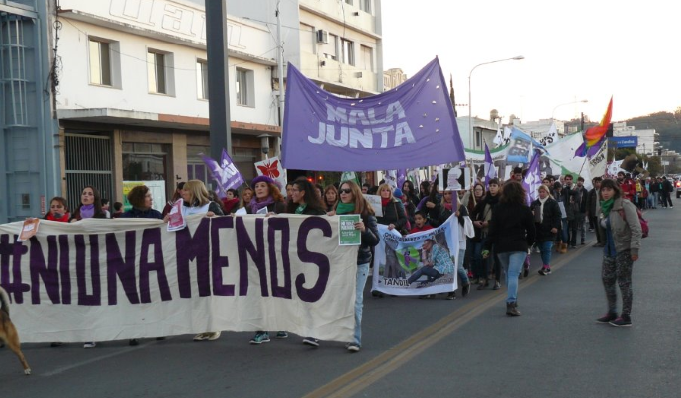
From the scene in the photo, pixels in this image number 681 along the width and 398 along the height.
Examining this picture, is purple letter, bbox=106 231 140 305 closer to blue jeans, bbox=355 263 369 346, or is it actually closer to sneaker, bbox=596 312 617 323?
blue jeans, bbox=355 263 369 346

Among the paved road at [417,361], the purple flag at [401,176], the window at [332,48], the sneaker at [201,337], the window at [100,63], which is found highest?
the window at [332,48]

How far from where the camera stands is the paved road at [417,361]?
253 inches

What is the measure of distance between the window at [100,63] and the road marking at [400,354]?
13.3 m

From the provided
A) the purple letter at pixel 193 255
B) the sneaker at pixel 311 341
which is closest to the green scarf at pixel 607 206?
the sneaker at pixel 311 341

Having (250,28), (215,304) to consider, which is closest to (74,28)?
(250,28)

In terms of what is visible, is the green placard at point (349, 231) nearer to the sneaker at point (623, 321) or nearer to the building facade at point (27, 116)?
the sneaker at point (623, 321)

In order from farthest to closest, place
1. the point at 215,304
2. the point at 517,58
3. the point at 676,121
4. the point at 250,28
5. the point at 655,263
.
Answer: the point at 676,121 → the point at 517,58 → the point at 250,28 → the point at 655,263 → the point at 215,304

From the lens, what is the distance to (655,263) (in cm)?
1534

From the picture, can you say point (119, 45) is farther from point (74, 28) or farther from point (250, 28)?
point (250, 28)

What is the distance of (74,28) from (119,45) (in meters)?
1.70

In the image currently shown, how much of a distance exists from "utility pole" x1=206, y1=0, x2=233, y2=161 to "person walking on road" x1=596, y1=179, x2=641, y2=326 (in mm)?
6850

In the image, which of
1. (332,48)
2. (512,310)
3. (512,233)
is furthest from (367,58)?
(512,310)

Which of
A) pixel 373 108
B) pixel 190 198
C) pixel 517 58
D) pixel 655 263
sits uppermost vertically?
pixel 517 58

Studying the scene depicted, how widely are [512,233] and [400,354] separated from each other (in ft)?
9.75
